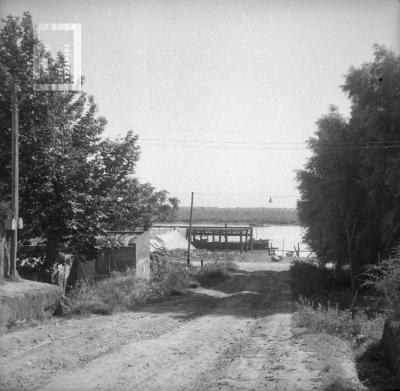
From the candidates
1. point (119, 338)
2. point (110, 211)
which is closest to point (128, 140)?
point (110, 211)

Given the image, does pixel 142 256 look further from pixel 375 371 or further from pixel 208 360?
pixel 375 371

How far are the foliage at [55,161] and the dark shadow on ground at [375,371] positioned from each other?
9.79 meters

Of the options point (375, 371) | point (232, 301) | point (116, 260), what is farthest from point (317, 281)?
point (375, 371)

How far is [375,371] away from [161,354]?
447 centimetres

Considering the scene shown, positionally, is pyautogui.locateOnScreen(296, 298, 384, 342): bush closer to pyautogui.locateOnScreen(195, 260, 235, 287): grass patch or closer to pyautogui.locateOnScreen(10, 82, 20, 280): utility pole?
pyautogui.locateOnScreen(10, 82, 20, 280): utility pole

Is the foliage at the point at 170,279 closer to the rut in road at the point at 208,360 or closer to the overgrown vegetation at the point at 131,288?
the overgrown vegetation at the point at 131,288

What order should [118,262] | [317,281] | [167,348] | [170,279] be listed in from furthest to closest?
1. [317,281]
2. [118,262]
3. [170,279]
4. [167,348]

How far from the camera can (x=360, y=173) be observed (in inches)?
894

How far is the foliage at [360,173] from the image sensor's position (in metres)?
20.1

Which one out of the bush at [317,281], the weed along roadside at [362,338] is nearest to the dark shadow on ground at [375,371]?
the weed along roadside at [362,338]

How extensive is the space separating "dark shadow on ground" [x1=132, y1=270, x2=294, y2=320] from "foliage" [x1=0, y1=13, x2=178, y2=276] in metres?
3.71

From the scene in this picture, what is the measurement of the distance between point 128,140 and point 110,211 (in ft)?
9.58

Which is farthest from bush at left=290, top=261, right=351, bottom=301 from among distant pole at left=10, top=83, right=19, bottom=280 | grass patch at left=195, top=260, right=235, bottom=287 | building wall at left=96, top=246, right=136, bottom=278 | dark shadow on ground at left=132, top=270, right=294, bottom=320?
distant pole at left=10, top=83, right=19, bottom=280

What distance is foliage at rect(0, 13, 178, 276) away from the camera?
14160 mm
